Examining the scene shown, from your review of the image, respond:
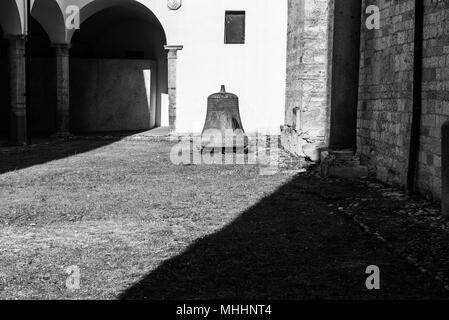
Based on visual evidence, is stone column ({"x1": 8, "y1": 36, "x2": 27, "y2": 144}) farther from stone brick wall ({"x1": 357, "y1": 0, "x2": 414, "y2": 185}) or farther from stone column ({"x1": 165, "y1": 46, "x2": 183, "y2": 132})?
stone brick wall ({"x1": 357, "y1": 0, "x2": 414, "y2": 185})

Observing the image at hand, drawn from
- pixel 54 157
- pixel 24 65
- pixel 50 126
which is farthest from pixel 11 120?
pixel 50 126

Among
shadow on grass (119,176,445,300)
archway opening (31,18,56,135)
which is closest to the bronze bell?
shadow on grass (119,176,445,300)

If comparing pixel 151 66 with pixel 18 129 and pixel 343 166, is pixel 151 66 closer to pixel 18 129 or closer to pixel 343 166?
pixel 18 129

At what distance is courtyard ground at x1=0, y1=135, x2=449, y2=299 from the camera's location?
443 cm

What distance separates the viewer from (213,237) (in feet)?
19.3

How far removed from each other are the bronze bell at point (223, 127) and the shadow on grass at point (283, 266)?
19.9ft

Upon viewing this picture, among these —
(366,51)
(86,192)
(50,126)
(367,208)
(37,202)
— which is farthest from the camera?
(50,126)

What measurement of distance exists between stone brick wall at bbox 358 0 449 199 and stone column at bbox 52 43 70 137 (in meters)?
8.92

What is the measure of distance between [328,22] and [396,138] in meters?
4.28

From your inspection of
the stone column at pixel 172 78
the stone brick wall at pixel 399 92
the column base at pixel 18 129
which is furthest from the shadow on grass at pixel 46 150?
the stone brick wall at pixel 399 92

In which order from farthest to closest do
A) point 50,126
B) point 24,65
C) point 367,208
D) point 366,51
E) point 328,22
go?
point 50,126 < point 24,65 < point 328,22 < point 366,51 < point 367,208

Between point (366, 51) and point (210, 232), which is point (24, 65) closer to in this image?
point (366, 51)

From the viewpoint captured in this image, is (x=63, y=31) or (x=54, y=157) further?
(x=63, y=31)

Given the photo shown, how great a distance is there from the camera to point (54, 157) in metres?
12.4
